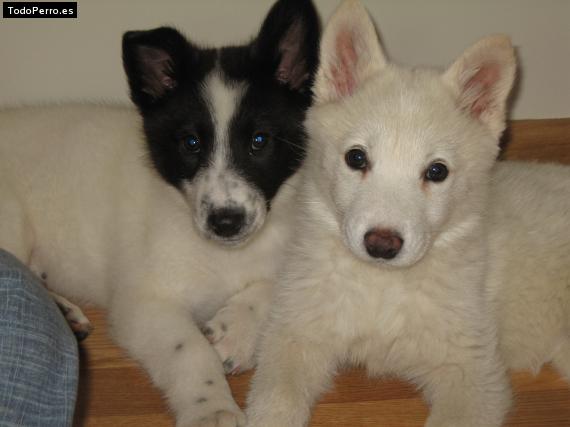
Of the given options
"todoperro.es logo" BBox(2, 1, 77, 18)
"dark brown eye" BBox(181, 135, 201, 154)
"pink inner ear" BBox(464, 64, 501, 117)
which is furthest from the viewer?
"todoperro.es logo" BBox(2, 1, 77, 18)

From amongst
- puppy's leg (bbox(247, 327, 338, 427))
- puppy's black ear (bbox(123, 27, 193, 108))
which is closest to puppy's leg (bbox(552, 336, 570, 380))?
puppy's leg (bbox(247, 327, 338, 427))

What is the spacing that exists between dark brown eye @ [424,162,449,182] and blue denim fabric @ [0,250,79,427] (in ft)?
3.65

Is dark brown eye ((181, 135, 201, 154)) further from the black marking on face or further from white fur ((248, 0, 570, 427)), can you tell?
the black marking on face

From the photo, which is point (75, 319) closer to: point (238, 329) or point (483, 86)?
point (238, 329)

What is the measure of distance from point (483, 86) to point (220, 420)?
128 centimetres

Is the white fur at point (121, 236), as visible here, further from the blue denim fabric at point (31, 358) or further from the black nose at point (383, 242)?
the blue denim fabric at point (31, 358)

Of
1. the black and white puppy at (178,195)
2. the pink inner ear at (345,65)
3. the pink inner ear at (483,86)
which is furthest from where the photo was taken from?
the black and white puppy at (178,195)

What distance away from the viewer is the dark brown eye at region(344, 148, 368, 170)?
2307mm

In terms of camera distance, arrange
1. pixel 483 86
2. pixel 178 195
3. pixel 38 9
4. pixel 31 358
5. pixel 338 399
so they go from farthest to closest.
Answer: pixel 38 9 → pixel 178 195 → pixel 338 399 → pixel 483 86 → pixel 31 358

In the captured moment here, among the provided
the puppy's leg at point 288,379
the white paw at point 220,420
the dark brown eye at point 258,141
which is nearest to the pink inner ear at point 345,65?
the dark brown eye at point 258,141

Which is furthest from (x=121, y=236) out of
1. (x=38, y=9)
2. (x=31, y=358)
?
(x=31, y=358)

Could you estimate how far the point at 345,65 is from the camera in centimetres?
252

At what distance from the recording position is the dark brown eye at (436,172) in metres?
2.28

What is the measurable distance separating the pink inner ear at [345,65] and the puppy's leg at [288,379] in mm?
812
